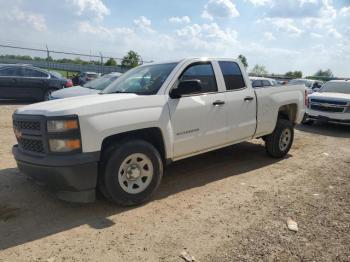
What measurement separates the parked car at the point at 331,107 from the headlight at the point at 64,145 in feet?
30.4

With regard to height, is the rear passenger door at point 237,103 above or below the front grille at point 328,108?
above

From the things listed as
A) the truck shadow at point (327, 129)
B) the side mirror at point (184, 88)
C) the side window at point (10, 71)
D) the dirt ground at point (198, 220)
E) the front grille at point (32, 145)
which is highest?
the side window at point (10, 71)

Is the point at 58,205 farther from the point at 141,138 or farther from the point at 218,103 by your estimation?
the point at 218,103

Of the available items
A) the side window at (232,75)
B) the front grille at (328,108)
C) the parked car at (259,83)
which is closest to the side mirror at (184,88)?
the side window at (232,75)

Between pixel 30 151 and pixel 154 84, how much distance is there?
1849 mm

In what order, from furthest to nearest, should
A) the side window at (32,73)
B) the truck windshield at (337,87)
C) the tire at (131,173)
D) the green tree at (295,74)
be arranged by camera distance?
the green tree at (295,74), the side window at (32,73), the truck windshield at (337,87), the tire at (131,173)

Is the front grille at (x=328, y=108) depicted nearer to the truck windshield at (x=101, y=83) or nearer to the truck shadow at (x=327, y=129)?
the truck shadow at (x=327, y=129)

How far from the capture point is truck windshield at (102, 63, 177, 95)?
4.91m

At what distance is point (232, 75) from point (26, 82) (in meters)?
10.4

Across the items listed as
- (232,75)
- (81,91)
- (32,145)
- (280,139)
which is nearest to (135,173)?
(32,145)

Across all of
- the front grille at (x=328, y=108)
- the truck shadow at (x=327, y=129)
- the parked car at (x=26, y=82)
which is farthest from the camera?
the parked car at (x=26, y=82)

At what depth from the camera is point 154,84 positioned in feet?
16.2

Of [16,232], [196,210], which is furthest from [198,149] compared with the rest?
[16,232]

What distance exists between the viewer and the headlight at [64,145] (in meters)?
3.91
